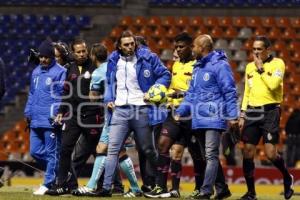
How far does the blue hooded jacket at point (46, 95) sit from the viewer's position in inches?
540

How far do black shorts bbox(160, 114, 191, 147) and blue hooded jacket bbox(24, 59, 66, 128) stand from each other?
4.93ft

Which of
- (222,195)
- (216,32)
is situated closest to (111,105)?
(222,195)

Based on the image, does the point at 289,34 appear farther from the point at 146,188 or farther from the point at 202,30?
the point at 146,188

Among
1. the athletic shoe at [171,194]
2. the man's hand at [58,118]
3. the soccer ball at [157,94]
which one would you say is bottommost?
the athletic shoe at [171,194]

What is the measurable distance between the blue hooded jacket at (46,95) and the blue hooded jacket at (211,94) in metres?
1.86

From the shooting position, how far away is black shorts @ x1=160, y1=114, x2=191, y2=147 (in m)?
13.6

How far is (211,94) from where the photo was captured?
41.8 feet

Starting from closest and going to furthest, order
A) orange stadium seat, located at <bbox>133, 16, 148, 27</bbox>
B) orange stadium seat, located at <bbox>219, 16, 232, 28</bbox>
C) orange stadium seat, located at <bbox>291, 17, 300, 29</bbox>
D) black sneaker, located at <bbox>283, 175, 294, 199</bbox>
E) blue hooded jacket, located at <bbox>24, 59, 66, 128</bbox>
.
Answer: black sneaker, located at <bbox>283, 175, 294, 199</bbox> < blue hooded jacket, located at <bbox>24, 59, 66, 128</bbox> < orange stadium seat, located at <bbox>291, 17, 300, 29</bbox> < orange stadium seat, located at <bbox>219, 16, 232, 28</bbox> < orange stadium seat, located at <bbox>133, 16, 148, 27</bbox>

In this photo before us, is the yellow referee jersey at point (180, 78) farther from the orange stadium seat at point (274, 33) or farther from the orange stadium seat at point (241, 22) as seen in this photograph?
the orange stadium seat at point (241, 22)

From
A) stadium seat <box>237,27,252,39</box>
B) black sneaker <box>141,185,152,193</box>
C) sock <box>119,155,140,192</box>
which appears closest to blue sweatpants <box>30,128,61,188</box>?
sock <box>119,155,140,192</box>

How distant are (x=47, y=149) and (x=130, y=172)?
47.8 inches

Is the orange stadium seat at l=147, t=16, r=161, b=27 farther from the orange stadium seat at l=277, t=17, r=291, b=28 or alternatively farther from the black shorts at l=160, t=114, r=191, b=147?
the black shorts at l=160, t=114, r=191, b=147

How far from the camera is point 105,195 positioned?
41.8 ft

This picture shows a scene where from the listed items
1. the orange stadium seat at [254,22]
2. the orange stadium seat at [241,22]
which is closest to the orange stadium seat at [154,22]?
the orange stadium seat at [241,22]
